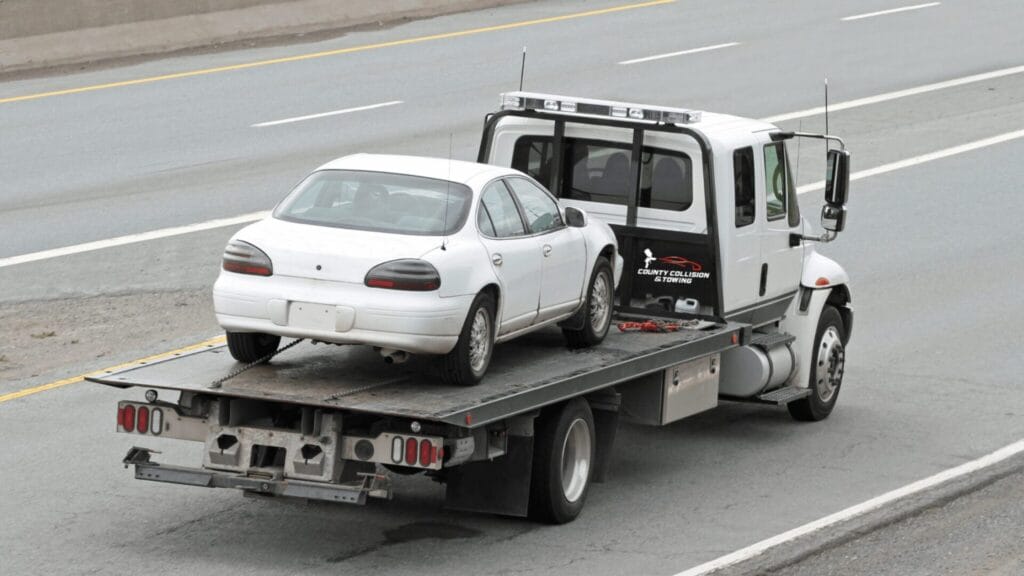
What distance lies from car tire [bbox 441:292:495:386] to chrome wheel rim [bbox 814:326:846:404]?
176 inches

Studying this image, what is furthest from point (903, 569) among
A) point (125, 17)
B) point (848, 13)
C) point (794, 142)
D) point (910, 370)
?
point (848, 13)

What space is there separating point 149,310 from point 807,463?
21.8ft

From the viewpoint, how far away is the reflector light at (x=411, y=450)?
33.1 ft

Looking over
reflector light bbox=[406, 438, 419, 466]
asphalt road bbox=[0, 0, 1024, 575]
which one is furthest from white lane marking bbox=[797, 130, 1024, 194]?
reflector light bbox=[406, 438, 419, 466]

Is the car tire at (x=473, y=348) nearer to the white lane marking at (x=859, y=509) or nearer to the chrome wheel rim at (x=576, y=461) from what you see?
the chrome wheel rim at (x=576, y=461)

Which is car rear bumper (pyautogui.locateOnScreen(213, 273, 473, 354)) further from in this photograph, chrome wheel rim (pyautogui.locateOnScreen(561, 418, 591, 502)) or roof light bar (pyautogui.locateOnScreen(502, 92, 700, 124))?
roof light bar (pyautogui.locateOnScreen(502, 92, 700, 124))

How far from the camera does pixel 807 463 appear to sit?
13.5 m

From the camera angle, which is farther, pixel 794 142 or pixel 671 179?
pixel 794 142

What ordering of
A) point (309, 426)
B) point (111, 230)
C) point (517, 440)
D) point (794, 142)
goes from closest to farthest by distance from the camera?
A: 1. point (309, 426)
2. point (517, 440)
3. point (111, 230)
4. point (794, 142)

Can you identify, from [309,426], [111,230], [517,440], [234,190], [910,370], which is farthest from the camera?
[234,190]

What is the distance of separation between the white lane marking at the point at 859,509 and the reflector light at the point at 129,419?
10.8 ft

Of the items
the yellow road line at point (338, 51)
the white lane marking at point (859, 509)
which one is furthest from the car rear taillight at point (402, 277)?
the yellow road line at point (338, 51)

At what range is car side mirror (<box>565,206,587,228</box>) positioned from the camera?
39.6 feet

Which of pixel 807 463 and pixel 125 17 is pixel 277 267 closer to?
pixel 807 463
